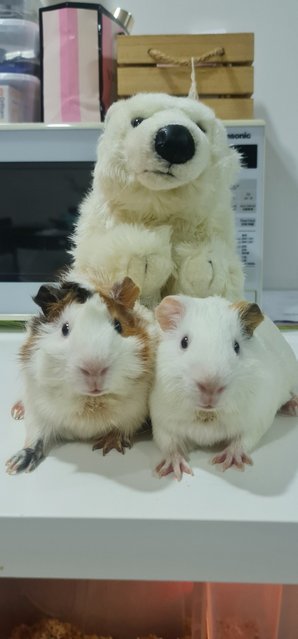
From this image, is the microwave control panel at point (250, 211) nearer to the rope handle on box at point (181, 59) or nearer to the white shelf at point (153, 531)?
the rope handle on box at point (181, 59)

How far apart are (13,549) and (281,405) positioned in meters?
0.28

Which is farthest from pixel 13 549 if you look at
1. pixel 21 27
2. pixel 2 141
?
pixel 21 27

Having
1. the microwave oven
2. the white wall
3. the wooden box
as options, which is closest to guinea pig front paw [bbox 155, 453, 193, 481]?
the microwave oven

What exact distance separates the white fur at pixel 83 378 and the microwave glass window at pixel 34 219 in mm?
528

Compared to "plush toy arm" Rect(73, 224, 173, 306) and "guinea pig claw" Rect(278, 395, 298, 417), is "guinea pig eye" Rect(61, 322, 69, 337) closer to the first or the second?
"plush toy arm" Rect(73, 224, 173, 306)

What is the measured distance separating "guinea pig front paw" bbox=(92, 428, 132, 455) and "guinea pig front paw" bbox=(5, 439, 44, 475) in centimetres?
5

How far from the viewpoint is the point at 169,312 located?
0.43 meters

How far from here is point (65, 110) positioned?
3.27 feet

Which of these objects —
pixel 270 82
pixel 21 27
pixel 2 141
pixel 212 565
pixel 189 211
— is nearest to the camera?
pixel 212 565

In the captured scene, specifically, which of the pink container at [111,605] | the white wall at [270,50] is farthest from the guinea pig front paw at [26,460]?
the white wall at [270,50]

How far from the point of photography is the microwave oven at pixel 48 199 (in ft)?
2.97

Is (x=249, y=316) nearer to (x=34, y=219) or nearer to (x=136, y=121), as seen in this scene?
(x=136, y=121)

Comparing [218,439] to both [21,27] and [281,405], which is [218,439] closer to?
[281,405]

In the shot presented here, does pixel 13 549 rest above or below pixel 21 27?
below
